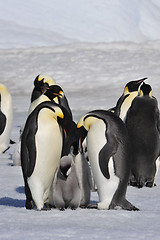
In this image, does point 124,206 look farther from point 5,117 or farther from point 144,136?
point 5,117

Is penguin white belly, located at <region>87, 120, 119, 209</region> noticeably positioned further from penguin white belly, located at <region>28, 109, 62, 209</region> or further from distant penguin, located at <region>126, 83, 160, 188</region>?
distant penguin, located at <region>126, 83, 160, 188</region>

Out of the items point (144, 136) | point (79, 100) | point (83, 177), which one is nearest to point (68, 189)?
point (83, 177)

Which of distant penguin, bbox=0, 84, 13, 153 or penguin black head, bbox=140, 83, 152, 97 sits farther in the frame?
distant penguin, bbox=0, 84, 13, 153

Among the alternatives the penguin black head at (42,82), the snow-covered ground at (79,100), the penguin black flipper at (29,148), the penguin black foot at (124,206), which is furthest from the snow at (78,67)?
the penguin black head at (42,82)

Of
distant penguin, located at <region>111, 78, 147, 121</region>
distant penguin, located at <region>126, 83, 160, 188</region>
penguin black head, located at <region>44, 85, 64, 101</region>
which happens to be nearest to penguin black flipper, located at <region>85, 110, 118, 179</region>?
distant penguin, located at <region>126, 83, 160, 188</region>

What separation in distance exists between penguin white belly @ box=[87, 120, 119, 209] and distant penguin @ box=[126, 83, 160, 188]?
1180 millimetres

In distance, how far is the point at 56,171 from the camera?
11.6 ft

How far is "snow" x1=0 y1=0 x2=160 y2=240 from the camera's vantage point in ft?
9.55

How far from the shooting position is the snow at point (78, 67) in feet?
9.55

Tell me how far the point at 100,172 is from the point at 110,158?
12 centimetres

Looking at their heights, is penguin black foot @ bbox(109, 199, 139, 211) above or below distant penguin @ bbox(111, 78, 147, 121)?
below

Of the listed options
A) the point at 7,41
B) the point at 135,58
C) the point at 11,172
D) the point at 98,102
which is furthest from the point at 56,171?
the point at 7,41

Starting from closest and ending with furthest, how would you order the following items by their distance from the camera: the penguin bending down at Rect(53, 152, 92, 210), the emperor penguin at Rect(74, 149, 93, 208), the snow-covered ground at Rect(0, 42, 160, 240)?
the snow-covered ground at Rect(0, 42, 160, 240), the penguin bending down at Rect(53, 152, 92, 210), the emperor penguin at Rect(74, 149, 93, 208)

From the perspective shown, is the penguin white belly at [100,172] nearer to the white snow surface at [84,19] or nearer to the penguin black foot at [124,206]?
the penguin black foot at [124,206]
